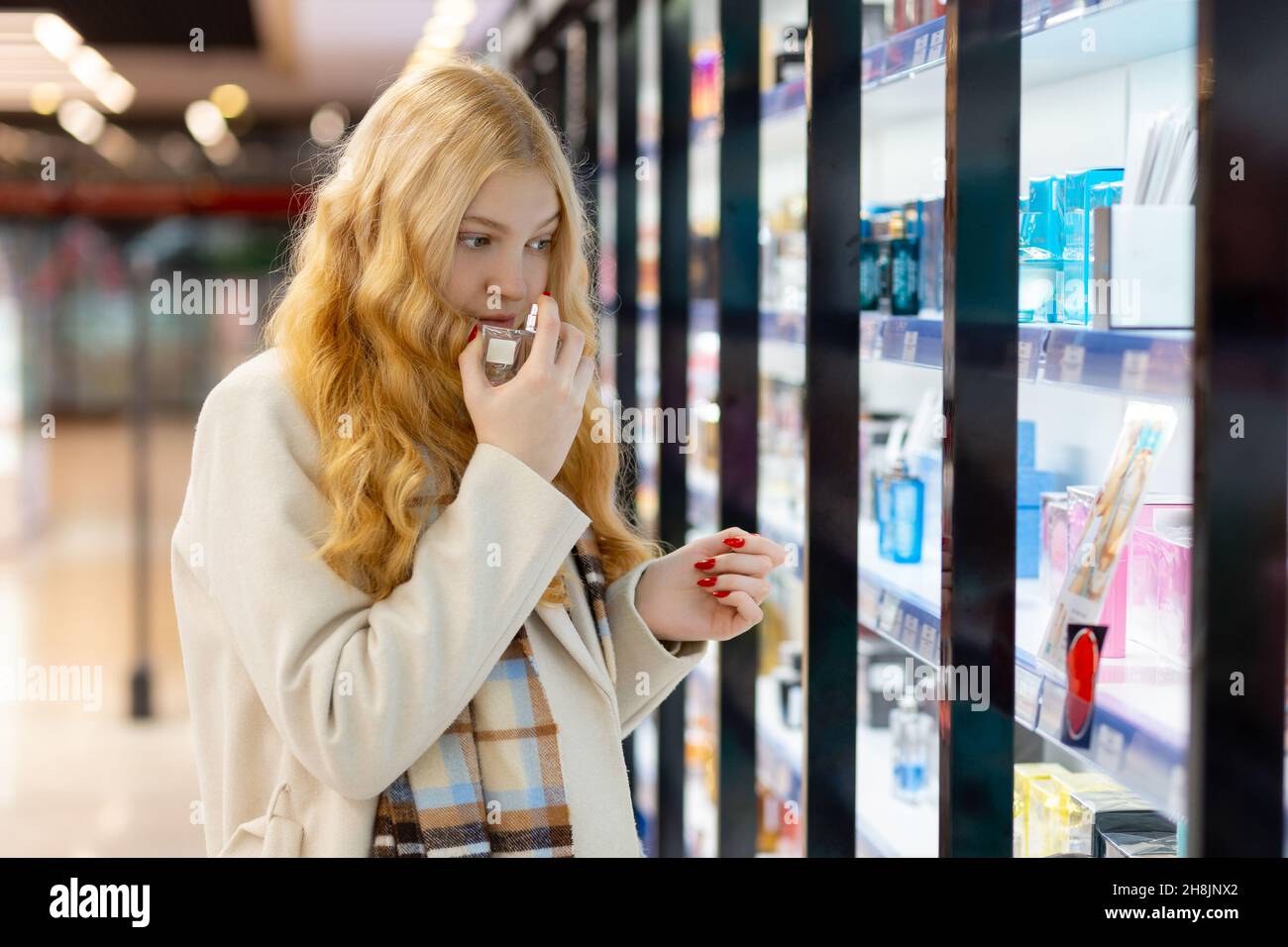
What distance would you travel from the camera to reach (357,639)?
1.16 meters

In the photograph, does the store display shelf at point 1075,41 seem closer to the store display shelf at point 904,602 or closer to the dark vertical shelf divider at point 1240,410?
the dark vertical shelf divider at point 1240,410

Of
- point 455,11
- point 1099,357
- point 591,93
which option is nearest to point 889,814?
point 1099,357

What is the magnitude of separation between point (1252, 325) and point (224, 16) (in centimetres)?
593

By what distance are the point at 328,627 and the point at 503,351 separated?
0.31 meters

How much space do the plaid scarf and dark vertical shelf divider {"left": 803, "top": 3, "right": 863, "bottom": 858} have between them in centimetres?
76

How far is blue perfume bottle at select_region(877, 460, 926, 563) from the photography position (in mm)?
2178

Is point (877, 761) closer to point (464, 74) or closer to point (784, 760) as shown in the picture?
point (784, 760)

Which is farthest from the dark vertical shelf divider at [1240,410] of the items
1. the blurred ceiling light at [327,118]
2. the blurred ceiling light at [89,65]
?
the blurred ceiling light at [327,118]

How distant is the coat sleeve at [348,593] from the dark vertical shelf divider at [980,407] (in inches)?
20.3

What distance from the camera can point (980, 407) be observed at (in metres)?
1.50

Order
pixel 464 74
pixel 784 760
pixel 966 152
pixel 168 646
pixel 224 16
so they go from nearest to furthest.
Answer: pixel 464 74 < pixel 966 152 < pixel 784 760 < pixel 224 16 < pixel 168 646

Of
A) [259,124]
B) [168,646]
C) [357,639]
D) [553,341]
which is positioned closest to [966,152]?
[553,341]

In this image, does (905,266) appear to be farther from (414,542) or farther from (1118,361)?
(414,542)

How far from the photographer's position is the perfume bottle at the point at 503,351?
4.13 ft
